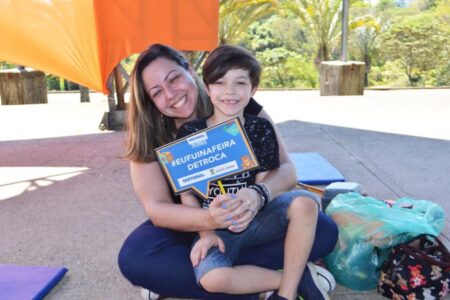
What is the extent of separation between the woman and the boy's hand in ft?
0.16

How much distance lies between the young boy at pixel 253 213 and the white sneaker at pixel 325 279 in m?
0.08

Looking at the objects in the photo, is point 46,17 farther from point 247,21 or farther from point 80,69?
point 247,21

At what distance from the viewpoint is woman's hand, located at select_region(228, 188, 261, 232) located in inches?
73.2

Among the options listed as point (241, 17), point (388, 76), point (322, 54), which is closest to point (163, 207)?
point (241, 17)

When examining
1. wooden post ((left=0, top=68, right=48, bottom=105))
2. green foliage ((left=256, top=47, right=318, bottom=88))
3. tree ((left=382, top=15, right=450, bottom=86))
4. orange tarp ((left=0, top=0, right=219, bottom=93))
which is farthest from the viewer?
green foliage ((left=256, top=47, right=318, bottom=88))

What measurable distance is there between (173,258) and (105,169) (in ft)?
9.15

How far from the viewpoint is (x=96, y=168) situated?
475cm

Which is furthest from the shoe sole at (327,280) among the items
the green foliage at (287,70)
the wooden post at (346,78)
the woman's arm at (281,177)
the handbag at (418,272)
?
the green foliage at (287,70)

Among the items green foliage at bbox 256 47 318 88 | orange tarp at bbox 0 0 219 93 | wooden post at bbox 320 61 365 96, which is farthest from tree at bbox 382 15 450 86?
orange tarp at bbox 0 0 219 93

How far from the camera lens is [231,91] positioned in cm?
204

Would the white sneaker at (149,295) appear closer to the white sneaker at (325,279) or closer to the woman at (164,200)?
the woman at (164,200)

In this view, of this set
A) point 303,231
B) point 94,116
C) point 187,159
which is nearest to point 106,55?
point 187,159

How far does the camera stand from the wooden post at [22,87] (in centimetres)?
931

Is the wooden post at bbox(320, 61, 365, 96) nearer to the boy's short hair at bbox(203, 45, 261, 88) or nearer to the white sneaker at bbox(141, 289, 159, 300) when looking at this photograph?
the boy's short hair at bbox(203, 45, 261, 88)
